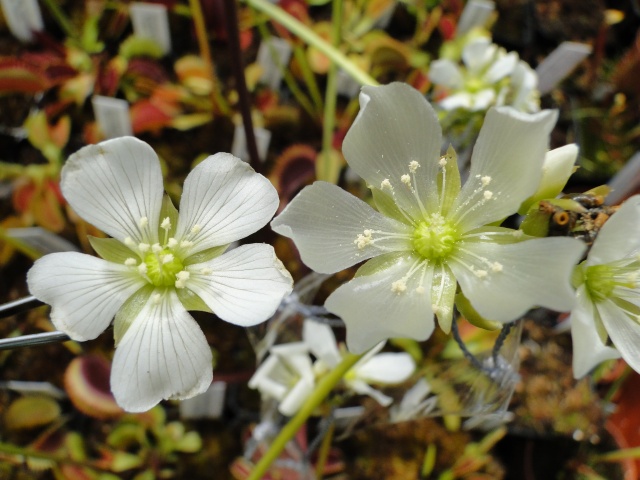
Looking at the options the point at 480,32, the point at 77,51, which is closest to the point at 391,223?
the point at 480,32

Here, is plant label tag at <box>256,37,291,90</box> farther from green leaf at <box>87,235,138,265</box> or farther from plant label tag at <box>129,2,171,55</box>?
green leaf at <box>87,235,138,265</box>

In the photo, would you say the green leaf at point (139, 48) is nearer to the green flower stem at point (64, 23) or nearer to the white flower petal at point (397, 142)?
the green flower stem at point (64, 23)

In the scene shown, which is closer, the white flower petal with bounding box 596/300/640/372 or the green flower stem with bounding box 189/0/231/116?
the white flower petal with bounding box 596/300/640/372

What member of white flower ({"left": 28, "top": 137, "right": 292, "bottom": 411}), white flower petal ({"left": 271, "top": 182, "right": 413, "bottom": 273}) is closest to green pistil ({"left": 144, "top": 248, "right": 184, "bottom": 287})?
white flower ({"left": 28, "top": 137, "right": 292, "bottom": 411})

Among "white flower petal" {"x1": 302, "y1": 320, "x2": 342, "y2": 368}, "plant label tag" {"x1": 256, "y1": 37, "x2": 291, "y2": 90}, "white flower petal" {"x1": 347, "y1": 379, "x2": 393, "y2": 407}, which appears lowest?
"white flower petal" {"x1": 347, "y1": 379, "x2": 393, "y2": 407}

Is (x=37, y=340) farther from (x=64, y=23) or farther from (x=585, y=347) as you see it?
(x=64, y=23)

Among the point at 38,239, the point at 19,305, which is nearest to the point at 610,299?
the point at 19,305
